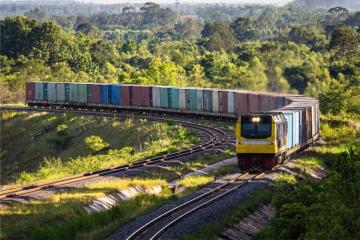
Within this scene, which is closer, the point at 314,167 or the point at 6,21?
the point at 314,167

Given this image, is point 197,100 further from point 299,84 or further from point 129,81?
point 129,81

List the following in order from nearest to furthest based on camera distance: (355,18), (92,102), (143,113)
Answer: (143,113) → (92,102) → (355,18)

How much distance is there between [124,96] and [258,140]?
133 ft

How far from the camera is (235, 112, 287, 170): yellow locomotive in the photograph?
3136cm

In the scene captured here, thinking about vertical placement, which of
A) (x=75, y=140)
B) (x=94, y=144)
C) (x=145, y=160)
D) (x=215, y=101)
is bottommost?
(x=75, y=140)

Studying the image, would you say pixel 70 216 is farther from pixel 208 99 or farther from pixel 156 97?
pixel 156 97

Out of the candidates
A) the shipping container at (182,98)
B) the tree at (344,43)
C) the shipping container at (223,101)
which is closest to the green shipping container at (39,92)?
the shipping container at (182,98)

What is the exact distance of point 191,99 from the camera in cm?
6519

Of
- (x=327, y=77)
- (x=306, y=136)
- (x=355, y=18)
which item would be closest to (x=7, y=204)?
(x=306, y=136)

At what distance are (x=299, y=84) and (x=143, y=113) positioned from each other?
51.6 feet

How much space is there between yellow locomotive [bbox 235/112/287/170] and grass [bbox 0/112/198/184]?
34.5 feet

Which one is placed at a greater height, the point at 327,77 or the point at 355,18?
the point at 355,18

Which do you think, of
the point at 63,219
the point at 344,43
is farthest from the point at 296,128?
the point at 344,43

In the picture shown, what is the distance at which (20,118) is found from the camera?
76.5m
